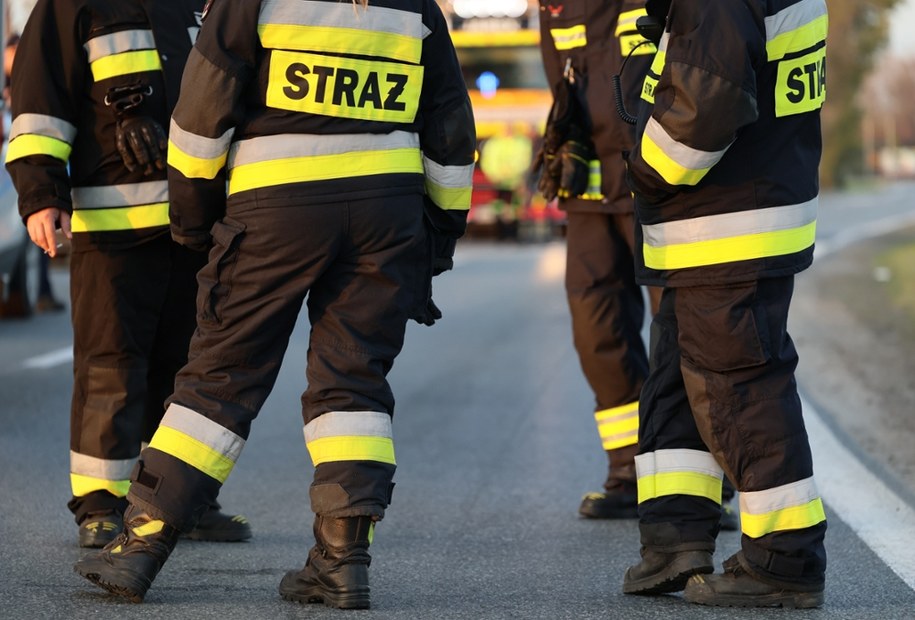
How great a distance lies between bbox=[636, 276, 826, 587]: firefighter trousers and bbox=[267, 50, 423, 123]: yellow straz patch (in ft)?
2.98

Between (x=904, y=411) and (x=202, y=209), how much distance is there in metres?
4.47

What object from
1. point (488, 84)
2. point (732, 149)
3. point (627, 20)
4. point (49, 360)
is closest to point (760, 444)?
point (732, 149)

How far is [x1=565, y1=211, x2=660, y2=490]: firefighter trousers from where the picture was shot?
5.45 metres

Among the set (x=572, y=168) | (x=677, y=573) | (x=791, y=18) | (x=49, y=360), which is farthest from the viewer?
(x=49, y=360)

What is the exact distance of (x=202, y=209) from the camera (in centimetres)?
404

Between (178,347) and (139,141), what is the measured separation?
26.9 inches

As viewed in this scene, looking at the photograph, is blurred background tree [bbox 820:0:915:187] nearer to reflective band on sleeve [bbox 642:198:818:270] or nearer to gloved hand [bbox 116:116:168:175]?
gloved hand [bbox 116:116:168:175]

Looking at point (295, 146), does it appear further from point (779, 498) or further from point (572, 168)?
point (572, 168)

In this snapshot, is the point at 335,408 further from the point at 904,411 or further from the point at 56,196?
the point at 904,411

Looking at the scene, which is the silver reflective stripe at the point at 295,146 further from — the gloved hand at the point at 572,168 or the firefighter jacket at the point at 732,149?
the gloved hand at the point at 572,168

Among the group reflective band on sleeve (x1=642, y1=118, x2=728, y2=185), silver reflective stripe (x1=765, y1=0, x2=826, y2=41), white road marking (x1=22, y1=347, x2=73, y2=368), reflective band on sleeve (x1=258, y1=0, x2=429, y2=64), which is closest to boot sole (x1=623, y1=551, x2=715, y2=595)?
reflective band on sleeve (x1=642, y1=118, x2=728, y2=185)

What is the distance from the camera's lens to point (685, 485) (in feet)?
13.7

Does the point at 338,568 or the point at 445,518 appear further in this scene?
the point at 445,518

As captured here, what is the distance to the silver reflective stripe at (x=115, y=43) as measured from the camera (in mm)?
4711
